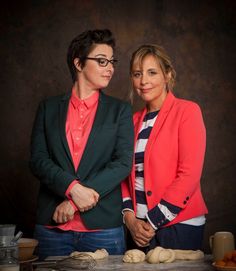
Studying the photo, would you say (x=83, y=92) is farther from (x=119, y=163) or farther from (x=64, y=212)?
(x=64, y=212)

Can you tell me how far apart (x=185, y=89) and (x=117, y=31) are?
0.67 metres

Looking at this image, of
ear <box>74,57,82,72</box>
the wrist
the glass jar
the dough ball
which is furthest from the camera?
ear <box>74,57,82,72</box>

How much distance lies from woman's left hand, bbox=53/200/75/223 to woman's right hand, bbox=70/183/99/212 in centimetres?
4

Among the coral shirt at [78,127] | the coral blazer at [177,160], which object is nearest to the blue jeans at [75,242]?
the coral shirt at [78,127]

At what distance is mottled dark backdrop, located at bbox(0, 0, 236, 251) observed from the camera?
4.45m

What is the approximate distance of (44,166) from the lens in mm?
3018

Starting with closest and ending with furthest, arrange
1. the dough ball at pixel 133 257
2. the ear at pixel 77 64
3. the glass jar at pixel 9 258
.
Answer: the glass jar at pixel 9 258 < the dough ball at pixel 133 257 < the ear at pixel 77 64

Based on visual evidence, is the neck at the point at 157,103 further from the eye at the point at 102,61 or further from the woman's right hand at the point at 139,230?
the woman's right hand at the point at 139,230

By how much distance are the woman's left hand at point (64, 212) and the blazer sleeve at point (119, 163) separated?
0.47ft

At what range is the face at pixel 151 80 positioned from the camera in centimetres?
323

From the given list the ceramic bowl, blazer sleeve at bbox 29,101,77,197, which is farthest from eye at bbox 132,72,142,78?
the ceramic bowl

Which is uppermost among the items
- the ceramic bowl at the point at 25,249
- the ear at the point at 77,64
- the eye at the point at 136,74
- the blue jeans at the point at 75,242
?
the ear at the point at 77,64

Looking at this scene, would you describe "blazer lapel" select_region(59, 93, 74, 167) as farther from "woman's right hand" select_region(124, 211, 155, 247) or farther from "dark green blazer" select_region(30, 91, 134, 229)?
"woman's right hand" select_region(124, 211, 155, 247)

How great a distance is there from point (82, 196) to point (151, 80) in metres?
0.76
